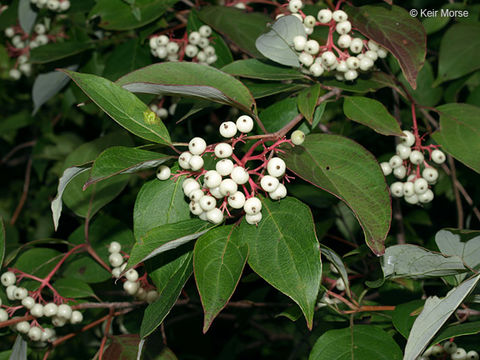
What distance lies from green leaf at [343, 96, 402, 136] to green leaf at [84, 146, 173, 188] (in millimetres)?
490

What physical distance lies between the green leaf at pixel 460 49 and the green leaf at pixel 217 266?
3.37 ft

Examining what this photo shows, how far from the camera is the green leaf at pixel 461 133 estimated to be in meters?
1.28

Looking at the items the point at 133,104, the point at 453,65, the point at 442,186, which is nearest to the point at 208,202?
the point at 133,104

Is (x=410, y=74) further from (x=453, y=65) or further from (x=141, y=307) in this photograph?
(x=141, y=307)

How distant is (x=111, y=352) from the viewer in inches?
55.9

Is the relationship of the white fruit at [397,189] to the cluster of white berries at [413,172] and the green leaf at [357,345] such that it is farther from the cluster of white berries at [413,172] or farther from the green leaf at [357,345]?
the green leaf at [357,345]

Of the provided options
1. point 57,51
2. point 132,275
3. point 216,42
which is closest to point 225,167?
point 132,275

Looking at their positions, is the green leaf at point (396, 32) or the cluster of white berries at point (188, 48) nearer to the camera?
the green leaf at point (396, 32)

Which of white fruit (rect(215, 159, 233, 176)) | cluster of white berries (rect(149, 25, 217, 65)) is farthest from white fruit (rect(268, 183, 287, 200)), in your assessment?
cluster of white berries (rect(149, 25, 217, 65))

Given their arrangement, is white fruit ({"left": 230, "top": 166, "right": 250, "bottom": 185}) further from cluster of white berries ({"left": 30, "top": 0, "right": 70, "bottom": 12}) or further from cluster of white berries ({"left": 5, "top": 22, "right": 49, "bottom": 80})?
cluster of white berries ({"left": 5, "top": 22, "right": 49, "bottom": 80})

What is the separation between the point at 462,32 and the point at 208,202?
1.13 metres

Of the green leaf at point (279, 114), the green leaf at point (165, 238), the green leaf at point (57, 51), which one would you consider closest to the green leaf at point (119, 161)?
the green leaf at point (165, 238)

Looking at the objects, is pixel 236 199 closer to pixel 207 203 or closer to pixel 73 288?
pixel 207 203

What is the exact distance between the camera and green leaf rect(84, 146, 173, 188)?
1.01m
